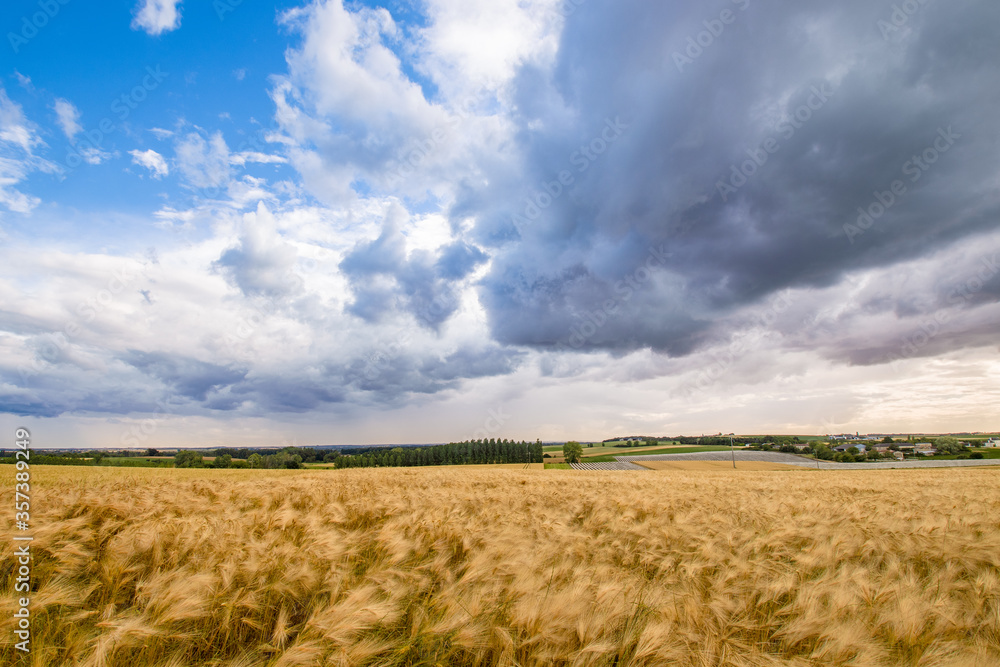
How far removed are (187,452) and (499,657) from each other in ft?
189

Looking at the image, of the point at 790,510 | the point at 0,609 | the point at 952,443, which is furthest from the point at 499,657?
the point at 952,443

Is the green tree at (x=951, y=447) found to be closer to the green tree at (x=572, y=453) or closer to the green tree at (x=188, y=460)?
the green tree at (x=572, y=453)

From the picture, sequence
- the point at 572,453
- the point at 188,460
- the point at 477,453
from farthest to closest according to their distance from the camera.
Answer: the point at 477,453
the point at 572,453
the point at 188,460

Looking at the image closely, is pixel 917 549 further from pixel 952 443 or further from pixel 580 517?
pixel 952 443

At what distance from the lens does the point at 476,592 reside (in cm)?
299

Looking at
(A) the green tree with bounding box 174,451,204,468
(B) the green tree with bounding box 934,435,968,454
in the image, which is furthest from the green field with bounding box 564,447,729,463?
(A) the green tree with bounding box 174,451,204,468

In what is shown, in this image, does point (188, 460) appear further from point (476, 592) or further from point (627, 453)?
point (627, 453)

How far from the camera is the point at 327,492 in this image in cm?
806

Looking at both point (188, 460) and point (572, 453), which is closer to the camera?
point (188, 460)

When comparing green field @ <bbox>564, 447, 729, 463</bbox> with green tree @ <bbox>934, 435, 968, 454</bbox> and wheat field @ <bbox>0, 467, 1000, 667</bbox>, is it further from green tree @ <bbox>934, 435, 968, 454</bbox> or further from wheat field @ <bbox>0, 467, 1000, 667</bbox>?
wheat field @ <bbox>0, 467, 1000, 667</bbox>

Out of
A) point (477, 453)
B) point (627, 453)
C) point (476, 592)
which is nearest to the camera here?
point (476, 592)

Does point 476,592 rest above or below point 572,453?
above

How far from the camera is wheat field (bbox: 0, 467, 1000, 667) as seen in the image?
241cm

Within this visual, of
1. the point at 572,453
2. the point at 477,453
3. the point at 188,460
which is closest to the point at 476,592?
the point at 188,460
